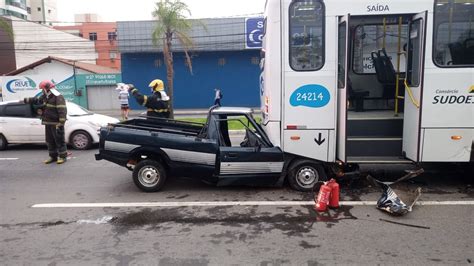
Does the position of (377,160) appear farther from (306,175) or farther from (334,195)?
(334,195)

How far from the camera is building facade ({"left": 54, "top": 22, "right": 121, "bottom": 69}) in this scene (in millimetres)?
57938

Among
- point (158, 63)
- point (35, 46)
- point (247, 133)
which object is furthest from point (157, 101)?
point (35, 46)

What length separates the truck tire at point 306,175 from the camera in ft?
21.3

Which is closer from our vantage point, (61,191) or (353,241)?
(353,241)

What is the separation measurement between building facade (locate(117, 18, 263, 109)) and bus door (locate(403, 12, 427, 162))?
2115 centimetres

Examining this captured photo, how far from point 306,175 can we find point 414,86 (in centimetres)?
215

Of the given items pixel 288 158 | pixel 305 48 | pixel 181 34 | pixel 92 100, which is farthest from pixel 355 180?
pixel 92 100

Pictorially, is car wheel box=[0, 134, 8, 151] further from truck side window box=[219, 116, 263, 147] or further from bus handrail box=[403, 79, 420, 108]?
bus handrail box=[403, 79, 420, 108]

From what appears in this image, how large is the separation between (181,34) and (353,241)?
628 inches

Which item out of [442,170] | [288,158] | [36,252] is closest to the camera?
[36,252]

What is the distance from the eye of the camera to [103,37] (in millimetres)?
64812

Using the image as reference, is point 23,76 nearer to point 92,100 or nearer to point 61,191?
point 92,100

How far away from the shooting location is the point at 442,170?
7.63m

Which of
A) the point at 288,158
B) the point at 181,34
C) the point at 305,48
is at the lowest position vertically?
the point at 288,158
